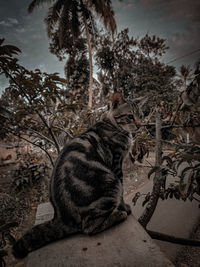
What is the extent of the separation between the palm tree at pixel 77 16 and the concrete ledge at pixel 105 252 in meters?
8.10

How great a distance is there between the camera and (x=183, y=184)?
74cm

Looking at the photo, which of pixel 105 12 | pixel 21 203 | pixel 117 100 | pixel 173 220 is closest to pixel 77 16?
pixel 105 12

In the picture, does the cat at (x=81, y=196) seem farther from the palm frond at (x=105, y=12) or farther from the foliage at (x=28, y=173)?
the palm frond at (x=105, y=12)

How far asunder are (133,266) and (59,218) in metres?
0.54

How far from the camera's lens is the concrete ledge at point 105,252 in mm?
668

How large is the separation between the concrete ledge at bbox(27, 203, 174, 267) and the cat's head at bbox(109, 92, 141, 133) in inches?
47.5

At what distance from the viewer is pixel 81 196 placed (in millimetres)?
983

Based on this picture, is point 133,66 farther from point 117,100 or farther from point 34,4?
point 117,100

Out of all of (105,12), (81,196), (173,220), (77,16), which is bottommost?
(173,220)

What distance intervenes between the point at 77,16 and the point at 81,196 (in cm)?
1175

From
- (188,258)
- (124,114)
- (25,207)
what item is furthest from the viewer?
(25,207)

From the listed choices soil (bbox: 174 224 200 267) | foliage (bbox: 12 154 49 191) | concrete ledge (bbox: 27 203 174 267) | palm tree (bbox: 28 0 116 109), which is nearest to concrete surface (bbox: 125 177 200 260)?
soil (bbox: 174 224 200 267)

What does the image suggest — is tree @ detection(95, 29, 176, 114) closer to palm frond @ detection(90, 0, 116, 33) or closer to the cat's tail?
palm frond @ detection(90, 0, 116, 33)

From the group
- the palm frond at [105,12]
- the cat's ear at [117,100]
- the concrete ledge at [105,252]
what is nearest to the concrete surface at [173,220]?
the concrete ledge at [105,252]
